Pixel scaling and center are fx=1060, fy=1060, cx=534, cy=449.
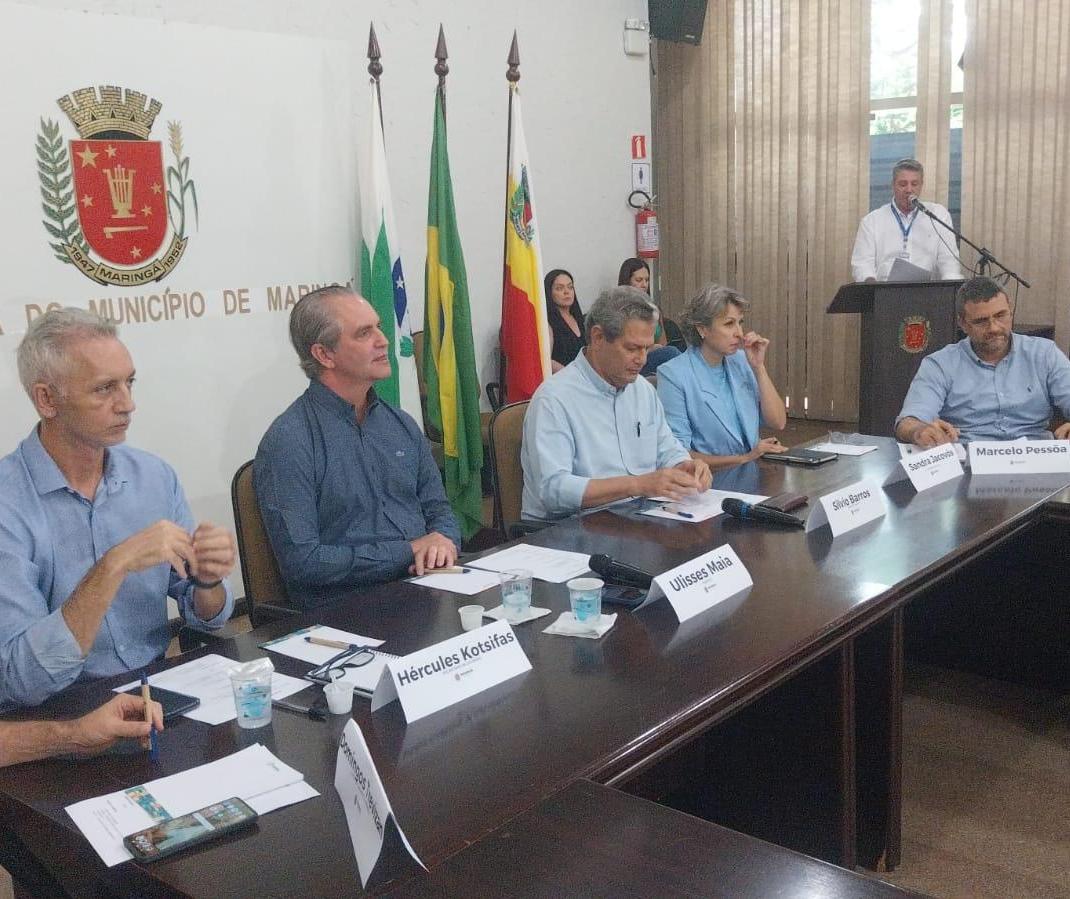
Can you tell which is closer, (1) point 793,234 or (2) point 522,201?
(2) point 522,201

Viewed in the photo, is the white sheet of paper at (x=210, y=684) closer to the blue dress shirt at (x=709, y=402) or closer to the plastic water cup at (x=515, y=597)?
the plastic water cup at (x=515, y=597)

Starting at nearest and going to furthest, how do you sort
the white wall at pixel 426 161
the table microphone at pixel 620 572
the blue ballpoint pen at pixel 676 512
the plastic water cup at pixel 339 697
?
1. the plastic water cup at pixel 339 697
2. the table microphone at pixel 620 572
3. the blue ballpoint pen at pixel 676 512
4. the white wall at pixel 426 161

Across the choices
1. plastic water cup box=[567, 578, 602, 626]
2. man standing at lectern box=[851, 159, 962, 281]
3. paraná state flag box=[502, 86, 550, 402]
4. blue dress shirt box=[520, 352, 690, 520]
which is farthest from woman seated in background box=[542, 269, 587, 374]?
plastic water cup box=[567, 578, 602, 626]

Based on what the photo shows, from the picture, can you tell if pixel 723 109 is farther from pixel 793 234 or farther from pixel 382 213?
pixel 382 213

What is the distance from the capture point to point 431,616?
1963 millimetres

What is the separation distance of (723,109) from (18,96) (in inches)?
216

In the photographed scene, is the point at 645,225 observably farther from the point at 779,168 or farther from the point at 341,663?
the point at 341,663

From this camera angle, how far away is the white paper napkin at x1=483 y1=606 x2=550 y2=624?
1.91m

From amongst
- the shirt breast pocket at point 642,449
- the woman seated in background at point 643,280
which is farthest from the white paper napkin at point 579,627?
the woman seated in background at point 643,280

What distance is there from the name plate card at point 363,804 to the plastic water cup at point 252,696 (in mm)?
252

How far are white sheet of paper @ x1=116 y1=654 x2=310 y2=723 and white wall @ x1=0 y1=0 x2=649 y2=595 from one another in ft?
6.80

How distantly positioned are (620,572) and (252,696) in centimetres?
80

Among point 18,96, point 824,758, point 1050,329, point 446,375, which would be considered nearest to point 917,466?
point 824,758

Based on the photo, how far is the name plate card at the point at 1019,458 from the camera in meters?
2.99
